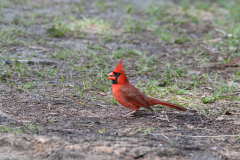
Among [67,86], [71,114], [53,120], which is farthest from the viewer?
[67,86]

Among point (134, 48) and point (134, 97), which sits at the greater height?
point (134, 48)

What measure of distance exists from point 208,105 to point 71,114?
1.61 meters

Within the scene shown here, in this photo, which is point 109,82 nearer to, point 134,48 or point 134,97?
point 134,97

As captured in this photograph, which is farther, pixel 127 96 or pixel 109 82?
pixel 109 82

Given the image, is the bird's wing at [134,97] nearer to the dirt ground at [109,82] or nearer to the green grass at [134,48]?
the dirt ground at [109,82]

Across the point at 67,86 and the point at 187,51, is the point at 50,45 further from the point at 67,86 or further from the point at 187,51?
the point at 187,51

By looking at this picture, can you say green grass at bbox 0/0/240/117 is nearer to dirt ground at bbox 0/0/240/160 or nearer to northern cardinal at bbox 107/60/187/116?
dirt ground at bbox 0/0/240/160

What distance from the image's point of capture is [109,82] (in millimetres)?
4535

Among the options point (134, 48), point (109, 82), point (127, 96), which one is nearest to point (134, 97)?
point (127, 96)

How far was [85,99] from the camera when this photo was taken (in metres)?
3.95

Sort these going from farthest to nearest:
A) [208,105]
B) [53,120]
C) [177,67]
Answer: [177,67] < [208,105] < [53,120]

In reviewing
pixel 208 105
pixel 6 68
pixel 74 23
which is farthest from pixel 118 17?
pixel 208 105

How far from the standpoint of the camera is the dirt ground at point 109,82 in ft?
9.10

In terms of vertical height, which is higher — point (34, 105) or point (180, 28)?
point (180, 28)
